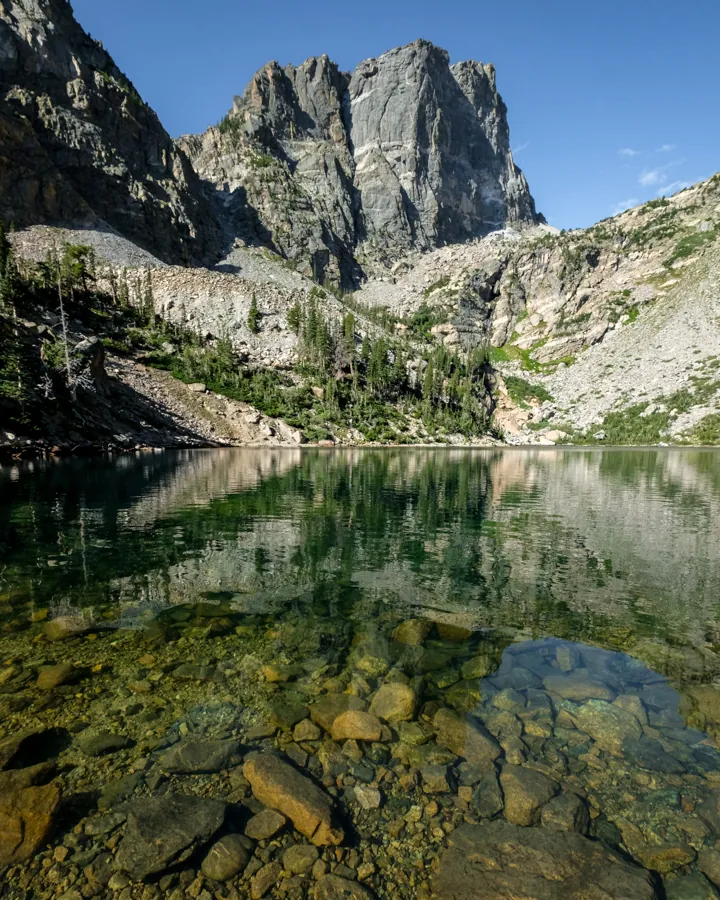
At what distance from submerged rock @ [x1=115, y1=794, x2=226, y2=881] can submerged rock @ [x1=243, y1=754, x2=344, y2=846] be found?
25.0 inches

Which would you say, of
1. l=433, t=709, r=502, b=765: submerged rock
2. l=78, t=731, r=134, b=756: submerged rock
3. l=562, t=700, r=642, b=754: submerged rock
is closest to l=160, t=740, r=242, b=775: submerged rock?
l=78, t=731, r=134, b=756: submerged rock

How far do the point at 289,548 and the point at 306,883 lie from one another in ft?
A: 51.4

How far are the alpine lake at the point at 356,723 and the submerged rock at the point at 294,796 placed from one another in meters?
0.03

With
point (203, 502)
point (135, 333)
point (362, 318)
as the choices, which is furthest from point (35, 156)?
point (203, 502)

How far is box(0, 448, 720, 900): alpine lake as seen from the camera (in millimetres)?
5656

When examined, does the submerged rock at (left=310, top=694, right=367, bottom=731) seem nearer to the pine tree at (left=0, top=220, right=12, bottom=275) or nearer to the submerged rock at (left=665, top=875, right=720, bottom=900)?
the submerged rock at (left=665, top=875, right=720, bottom=900)

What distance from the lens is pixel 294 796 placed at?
21.5 ft

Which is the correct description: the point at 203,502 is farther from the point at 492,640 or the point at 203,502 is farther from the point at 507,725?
the point at 507,725

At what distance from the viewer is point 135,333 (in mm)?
111375

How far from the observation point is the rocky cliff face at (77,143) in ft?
465

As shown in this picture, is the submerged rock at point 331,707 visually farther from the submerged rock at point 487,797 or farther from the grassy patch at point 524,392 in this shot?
the grassy patch at point 524,392

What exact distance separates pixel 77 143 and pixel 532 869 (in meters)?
212

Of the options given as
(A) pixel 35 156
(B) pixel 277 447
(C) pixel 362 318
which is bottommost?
(B) pixel 277 447

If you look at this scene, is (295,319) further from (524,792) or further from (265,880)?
(265,880)
